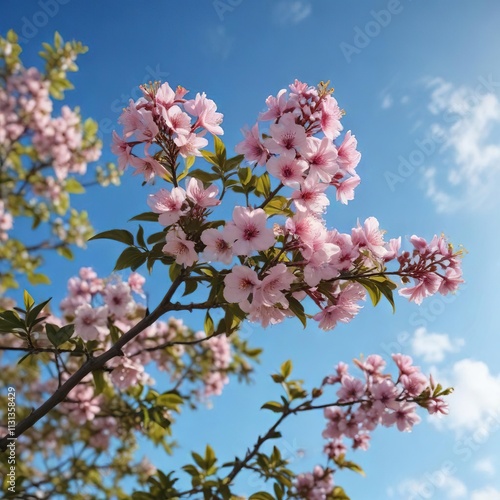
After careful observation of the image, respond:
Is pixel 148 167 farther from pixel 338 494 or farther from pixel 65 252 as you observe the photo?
pixel 65 252

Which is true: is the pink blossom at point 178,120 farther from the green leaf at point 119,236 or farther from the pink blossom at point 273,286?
the pink blossom at point 273,286

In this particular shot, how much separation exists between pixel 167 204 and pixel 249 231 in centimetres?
26

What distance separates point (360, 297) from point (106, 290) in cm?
201

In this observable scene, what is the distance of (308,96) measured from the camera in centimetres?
158

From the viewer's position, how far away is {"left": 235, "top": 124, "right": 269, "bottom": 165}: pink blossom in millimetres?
1612

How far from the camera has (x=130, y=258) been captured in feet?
5.43

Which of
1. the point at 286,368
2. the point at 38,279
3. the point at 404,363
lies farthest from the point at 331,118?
the point at 38,279

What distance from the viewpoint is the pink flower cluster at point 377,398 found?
254 cm

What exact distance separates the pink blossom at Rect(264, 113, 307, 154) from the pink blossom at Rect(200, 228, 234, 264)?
299mm

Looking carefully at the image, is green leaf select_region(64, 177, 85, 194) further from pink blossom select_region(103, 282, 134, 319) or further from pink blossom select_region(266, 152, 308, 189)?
pink blossom select_region(266, 152, 308, 189)

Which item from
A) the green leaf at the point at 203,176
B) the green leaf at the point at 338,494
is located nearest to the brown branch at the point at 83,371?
the green leaf at the point at 203,176

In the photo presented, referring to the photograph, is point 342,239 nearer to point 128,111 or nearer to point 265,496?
point 128,111

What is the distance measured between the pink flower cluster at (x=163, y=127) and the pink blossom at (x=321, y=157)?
32cm

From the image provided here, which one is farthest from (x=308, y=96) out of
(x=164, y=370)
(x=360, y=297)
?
(x=164, y=370)
